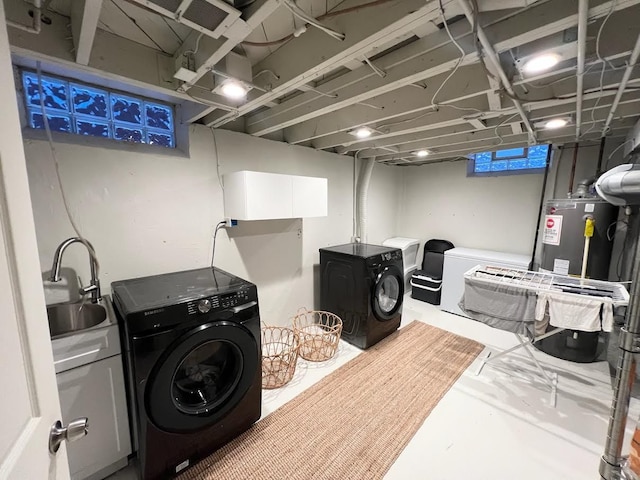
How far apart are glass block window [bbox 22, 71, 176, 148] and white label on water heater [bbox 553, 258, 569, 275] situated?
3.74m

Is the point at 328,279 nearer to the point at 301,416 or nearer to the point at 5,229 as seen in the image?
the point at 301,416

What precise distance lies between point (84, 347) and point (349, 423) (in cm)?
170

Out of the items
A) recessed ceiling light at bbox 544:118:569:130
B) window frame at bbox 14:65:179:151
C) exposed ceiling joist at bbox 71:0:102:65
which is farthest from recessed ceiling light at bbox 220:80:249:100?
recessed ceiling light at bbox 544:118:569:130

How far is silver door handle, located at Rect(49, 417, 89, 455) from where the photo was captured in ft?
2.13

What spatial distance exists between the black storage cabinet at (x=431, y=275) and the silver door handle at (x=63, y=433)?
4.03 m

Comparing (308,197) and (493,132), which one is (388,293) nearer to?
(308,197)

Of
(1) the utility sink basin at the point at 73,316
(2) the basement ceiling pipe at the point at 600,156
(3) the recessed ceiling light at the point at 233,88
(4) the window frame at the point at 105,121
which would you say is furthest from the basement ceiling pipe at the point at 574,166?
(1) the utility sink basin at the point at 73,316

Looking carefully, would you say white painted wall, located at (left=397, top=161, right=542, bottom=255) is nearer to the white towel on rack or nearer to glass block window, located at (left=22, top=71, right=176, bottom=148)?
the white towel on rack

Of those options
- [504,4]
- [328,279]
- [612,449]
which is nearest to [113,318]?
[328,279]

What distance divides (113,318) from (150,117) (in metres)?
1.55

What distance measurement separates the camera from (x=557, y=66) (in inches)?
55.0

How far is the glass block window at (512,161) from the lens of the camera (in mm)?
3354

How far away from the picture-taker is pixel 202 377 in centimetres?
168

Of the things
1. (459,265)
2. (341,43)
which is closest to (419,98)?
(341,43)
